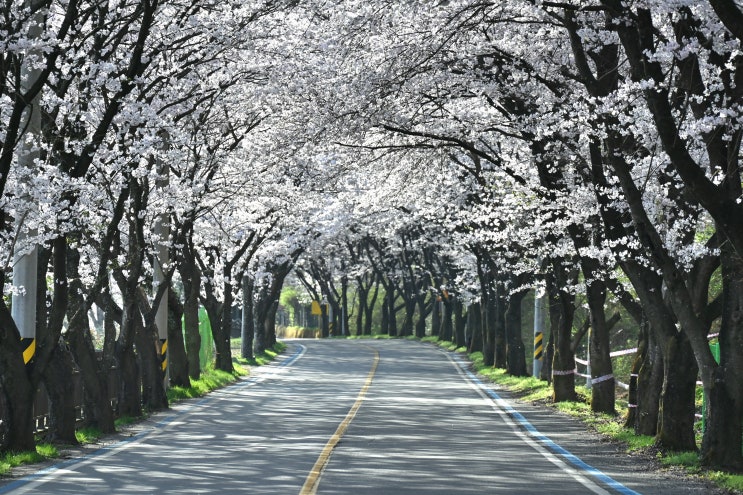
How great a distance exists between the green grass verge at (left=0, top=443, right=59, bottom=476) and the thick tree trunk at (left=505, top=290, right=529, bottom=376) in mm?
22457

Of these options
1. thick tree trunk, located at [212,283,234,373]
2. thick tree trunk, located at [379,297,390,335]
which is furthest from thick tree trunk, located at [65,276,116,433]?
thick tree trunk, located at [379,297,390,335]

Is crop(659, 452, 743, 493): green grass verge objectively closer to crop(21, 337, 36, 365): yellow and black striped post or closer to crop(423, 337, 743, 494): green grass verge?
crop(423, 337, 743, 494): green grass verge

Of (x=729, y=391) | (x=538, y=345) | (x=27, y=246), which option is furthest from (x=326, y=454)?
(x=538, y=345)

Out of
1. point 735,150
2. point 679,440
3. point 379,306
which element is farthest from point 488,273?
point 379,306

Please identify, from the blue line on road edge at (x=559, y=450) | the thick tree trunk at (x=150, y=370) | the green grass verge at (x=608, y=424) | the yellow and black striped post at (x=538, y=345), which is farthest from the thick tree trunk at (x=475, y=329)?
the thick tree trunk at (x=150, y=370)

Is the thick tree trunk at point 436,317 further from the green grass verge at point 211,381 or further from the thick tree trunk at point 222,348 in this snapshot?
the thick tree trunk at point 222,348

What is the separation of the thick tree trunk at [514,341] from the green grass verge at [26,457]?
73.7 feet

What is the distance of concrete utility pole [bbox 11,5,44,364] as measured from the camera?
1559cm

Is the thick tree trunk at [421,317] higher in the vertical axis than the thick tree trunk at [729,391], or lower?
higher

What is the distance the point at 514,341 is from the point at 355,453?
71.9 ft

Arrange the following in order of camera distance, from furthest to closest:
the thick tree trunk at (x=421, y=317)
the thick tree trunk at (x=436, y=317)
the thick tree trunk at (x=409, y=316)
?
the thick tree trunk at (x=409, y=316), the thick tree trunk at (x=436, y=317), the thick tree trunk at (x=421, y=317)

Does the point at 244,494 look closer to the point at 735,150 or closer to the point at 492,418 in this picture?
the point at 735,150

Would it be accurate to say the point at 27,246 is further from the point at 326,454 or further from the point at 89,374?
the point at 326,454

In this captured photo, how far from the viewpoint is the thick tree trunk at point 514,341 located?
120ft
